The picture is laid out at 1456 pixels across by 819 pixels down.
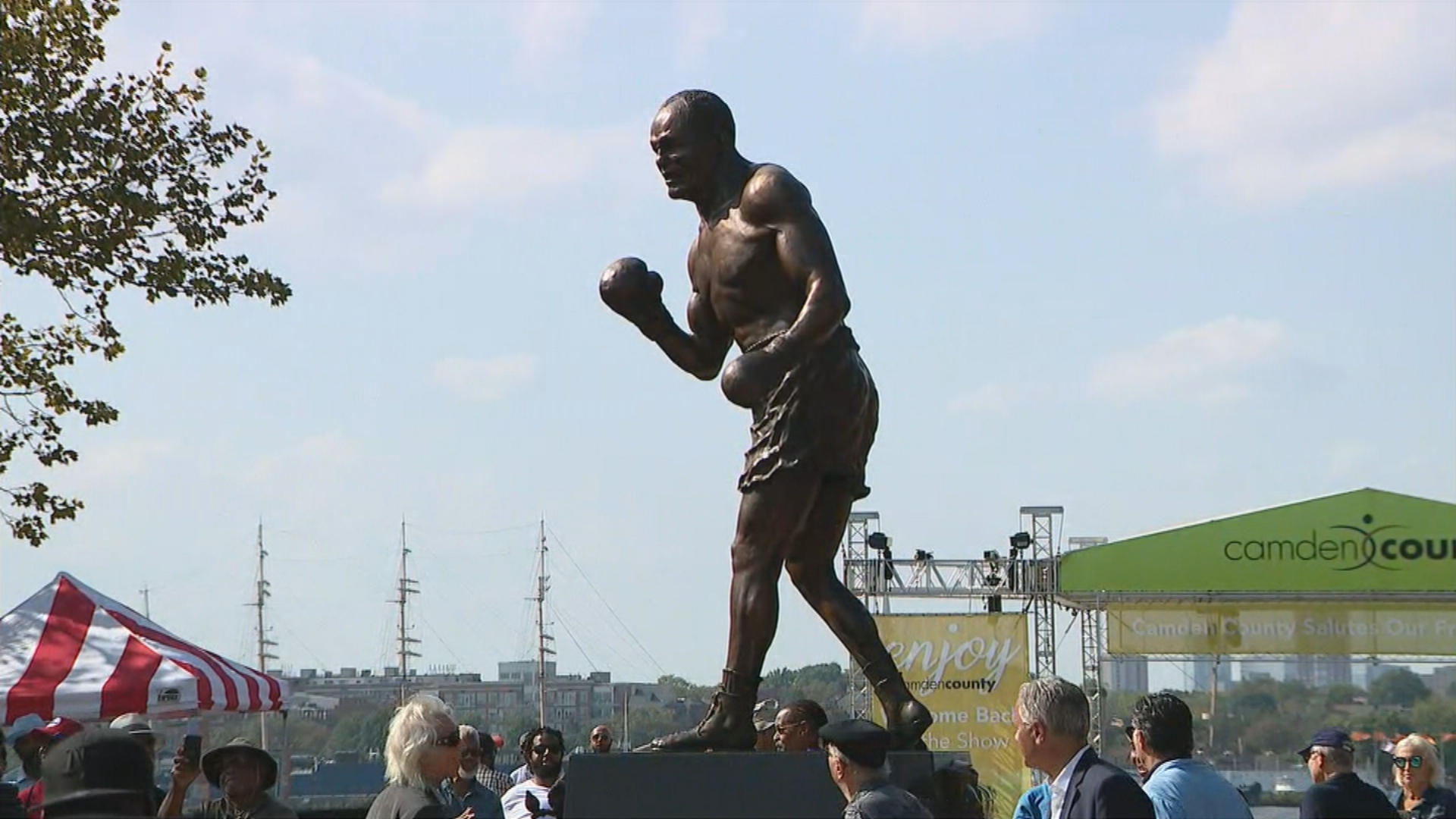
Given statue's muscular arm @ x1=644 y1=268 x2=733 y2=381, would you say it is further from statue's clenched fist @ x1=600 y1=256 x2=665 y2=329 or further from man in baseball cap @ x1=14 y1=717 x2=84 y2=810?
man in baseball cap @ x1=14 y1=717 x2=84 y2=810

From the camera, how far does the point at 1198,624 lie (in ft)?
74.2

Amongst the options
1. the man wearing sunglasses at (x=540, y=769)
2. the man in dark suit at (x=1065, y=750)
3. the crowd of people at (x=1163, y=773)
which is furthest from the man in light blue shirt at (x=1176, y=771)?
the man wearing sunglasses at (x=540, y=769)

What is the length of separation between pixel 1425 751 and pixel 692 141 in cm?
392

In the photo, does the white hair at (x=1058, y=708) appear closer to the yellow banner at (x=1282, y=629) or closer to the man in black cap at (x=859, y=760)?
the man in black cap at (x=859, y=760)

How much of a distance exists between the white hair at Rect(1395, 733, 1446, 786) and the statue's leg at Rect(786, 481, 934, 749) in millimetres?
2465

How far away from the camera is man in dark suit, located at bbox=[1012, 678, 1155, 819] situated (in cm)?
508

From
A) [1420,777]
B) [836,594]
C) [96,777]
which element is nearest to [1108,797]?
[836,594]

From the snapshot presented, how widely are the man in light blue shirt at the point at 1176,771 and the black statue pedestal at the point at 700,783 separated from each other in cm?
68

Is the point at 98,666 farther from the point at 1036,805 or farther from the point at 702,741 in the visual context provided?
the point at 1036,805

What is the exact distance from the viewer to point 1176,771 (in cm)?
614

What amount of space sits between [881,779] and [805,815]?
922 mm

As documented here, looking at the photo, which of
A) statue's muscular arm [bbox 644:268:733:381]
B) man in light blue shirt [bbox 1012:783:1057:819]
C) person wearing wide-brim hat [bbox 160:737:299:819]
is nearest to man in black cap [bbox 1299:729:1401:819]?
man in light blue shirt [bbox 1012:783:1057:819]

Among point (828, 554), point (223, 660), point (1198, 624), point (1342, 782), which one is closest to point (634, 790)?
point (828, 554)

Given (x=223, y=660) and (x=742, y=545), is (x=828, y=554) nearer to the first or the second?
(x=742, y=545)
